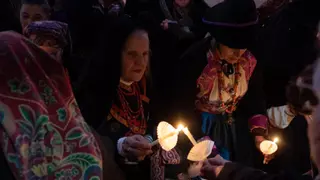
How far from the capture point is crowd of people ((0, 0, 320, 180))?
5.82 ft

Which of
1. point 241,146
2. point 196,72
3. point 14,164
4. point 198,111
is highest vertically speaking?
point 14,164

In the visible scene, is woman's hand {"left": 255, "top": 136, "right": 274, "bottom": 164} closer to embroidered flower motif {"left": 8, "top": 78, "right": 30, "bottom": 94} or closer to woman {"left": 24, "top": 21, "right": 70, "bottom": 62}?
woman {"left": 24, "top": 21, "right": 70, "bottom": 62}

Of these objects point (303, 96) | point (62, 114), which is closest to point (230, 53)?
point (303, 96)

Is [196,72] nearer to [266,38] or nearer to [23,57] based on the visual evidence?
[266,38]

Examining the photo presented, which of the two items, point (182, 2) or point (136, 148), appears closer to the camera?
point (136, 148)

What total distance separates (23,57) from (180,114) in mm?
1699

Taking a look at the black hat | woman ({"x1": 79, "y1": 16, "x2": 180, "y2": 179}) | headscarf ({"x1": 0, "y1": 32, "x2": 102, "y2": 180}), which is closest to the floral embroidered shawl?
the black hat

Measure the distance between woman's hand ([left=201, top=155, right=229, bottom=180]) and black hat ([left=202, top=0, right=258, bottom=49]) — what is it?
1.14 m

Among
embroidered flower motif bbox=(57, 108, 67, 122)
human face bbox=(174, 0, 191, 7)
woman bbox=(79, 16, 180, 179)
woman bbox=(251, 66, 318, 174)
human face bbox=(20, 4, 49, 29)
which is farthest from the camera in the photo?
human face bbox=(174, 0, 191, 7)

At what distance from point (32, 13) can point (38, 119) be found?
7.50ft

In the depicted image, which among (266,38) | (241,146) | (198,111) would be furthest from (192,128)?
(266,38)

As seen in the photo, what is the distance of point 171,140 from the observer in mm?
2457

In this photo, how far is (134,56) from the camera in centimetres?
292

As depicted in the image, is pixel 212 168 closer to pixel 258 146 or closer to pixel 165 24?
pixel 258 146
